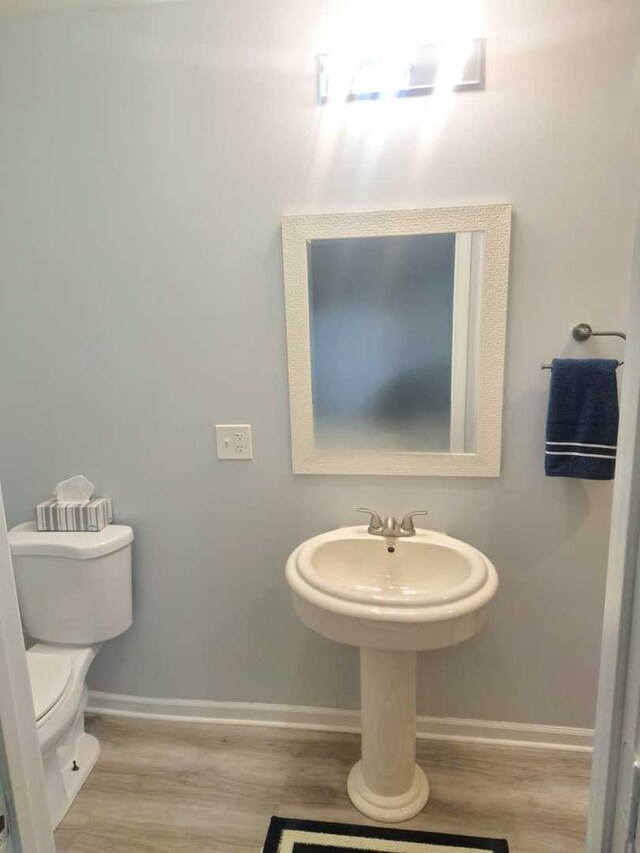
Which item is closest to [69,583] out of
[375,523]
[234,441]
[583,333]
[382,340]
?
[234,441]

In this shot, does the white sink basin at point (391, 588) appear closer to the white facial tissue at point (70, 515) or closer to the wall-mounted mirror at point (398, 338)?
the wall-mounted mirror at point (398, 338)

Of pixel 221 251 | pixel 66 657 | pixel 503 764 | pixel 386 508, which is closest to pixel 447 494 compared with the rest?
pixel 386 508

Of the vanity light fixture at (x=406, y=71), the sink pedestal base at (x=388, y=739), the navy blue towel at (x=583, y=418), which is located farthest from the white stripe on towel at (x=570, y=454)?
the vanity light fixture at (x=406, y=71)

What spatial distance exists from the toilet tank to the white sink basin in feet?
2.28

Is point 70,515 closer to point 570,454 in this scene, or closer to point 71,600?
point 71,600

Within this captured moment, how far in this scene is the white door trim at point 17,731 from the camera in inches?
26.8

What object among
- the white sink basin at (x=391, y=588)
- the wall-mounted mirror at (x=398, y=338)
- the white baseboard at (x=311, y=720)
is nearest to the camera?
the white sink basin at (x=391, y=588)

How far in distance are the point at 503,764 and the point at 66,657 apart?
4.97 ft

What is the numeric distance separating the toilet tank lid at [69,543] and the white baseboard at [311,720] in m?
0.71

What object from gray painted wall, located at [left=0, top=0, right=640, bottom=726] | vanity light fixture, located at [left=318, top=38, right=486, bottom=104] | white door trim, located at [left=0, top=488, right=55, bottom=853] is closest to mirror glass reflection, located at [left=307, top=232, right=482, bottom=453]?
gray painted wall, located at [left=0, top=0, right=640, bottom=726]

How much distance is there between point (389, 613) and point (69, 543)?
111 centimetres

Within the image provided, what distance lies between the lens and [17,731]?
0.70 meters

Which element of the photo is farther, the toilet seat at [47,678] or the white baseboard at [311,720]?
the white baseboard at [311,720]

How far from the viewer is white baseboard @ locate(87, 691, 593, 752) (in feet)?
6.04
